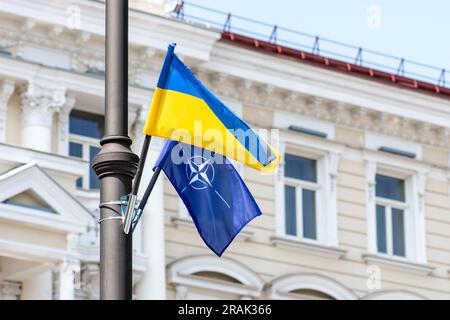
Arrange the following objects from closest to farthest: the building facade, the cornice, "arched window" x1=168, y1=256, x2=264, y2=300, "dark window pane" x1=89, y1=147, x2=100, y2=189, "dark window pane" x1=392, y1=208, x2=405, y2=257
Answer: the building facade → "dark window pane" x1=89, y1=147, x2=100, y2=189 → "arched window" x1=168, y1=256, x2=264, y2=300 → the cornice → "dark window pane" x1=392, y1=208, x2=405, y2=257

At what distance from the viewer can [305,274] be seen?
2770 cm

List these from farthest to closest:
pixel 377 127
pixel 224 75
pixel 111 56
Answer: pixel 377 127
pixel 224 75
pixel 111 56

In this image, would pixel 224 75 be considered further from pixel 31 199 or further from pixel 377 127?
pixel 31 199

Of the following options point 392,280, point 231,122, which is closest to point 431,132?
point 392,280

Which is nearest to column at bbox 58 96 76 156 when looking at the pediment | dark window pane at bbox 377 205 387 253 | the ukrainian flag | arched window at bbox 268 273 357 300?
the pediment

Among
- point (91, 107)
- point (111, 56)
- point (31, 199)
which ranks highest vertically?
point (91, 107)

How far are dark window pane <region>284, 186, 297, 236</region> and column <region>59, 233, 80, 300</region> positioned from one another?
19.7ft

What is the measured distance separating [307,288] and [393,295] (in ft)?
6.18

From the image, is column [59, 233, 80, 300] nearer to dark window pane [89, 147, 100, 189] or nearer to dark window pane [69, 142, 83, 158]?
dark window pane [89, 147, 100, 189]

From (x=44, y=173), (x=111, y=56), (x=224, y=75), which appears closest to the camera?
(x=111, y=56)

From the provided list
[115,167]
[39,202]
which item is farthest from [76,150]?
[115,167]

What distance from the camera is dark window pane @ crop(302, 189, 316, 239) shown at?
28.5 m

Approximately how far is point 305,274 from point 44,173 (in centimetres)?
660

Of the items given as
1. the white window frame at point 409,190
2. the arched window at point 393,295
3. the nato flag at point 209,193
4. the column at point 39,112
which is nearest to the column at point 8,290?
the column at point 39,112
